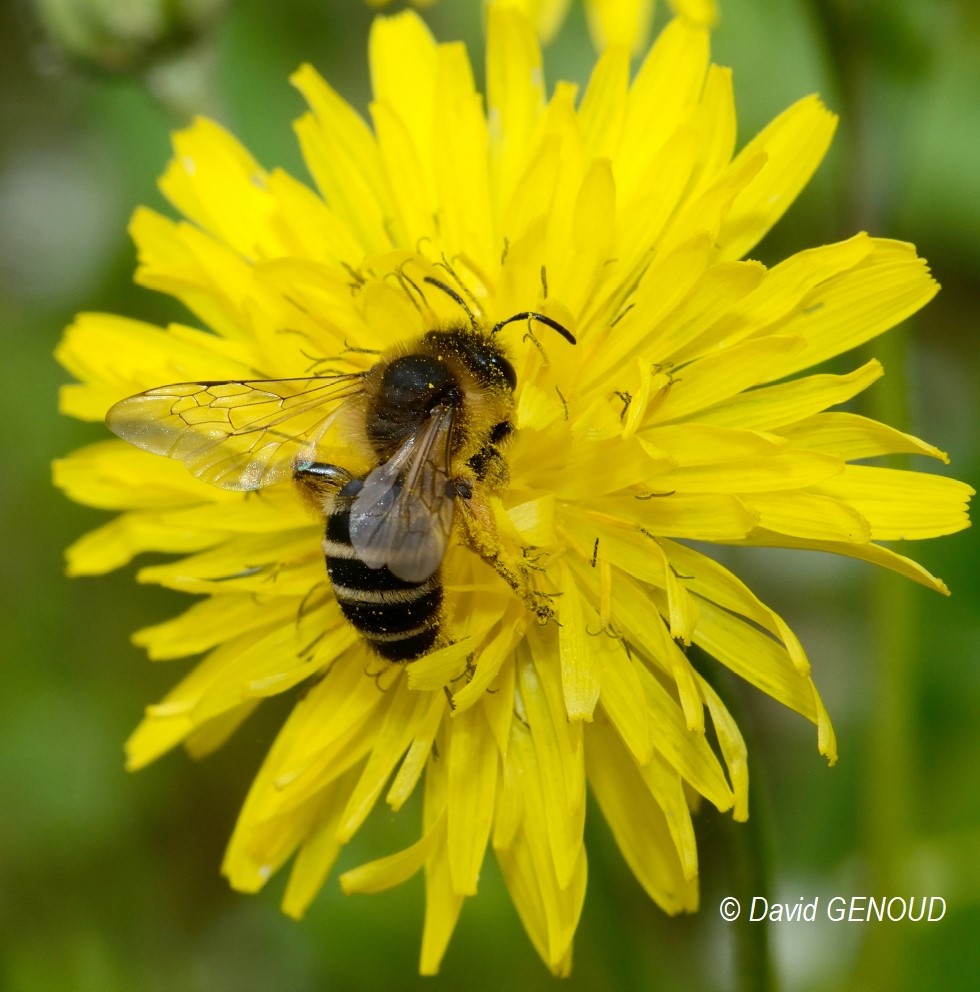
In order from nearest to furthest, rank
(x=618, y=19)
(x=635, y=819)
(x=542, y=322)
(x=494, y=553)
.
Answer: (x=494, y=553) → (x=542, y=322) → (x=635, y=819) → (x=618, y=19)

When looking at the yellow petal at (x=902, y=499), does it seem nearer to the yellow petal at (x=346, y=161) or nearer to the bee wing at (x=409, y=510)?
the bee wing at (x=409, y=510)

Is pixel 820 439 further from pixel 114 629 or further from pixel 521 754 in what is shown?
pixel 114 629

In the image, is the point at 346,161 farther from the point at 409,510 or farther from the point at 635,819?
the point at 635,819

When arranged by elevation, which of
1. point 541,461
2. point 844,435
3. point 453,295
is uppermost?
point 453,295

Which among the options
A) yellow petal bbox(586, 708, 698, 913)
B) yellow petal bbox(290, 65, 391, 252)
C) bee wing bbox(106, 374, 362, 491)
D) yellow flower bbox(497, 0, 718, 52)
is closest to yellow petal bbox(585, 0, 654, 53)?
yellow flower bbox(497, 0, 718, 52)

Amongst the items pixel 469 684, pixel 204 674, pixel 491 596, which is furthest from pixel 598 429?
pixel 204 674

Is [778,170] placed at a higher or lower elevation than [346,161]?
lower

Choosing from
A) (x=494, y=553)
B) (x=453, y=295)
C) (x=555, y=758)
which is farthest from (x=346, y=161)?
(x=555, y=758)

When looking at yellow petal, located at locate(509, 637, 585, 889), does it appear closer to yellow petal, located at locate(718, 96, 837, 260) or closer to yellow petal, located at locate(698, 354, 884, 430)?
yellow petal, located at locate(698, 354, 884, 430)
